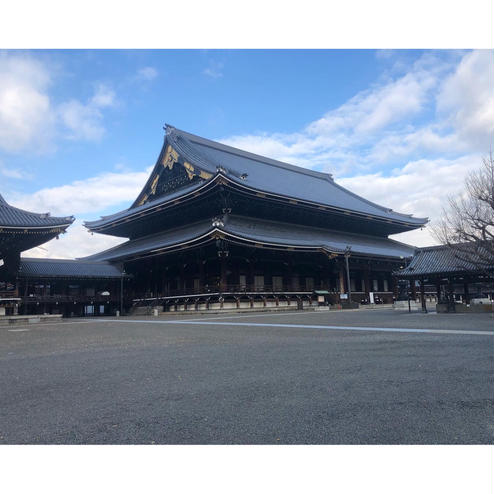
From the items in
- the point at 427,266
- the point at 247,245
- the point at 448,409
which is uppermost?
the point at 247,245

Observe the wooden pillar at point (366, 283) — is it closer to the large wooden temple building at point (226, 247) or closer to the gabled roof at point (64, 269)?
the large wooden temple building at point (226, 247)

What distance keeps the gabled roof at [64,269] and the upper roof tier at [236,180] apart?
4.94m

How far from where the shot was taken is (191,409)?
399cm

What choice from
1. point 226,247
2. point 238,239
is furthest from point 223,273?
point 238,239

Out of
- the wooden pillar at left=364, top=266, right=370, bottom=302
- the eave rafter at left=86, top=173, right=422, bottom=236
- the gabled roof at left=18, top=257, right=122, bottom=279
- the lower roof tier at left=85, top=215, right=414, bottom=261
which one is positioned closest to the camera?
the lower roof tier at left=85, top=215, right=414, bottom=261

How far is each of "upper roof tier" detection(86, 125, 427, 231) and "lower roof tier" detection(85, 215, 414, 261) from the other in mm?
2502

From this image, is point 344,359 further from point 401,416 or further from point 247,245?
point 247,245

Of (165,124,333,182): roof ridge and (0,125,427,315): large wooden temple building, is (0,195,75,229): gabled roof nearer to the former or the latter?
(0,125,427,315): large wooden temple building

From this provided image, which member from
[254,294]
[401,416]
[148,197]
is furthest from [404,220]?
[401,416]

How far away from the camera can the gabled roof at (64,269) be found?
29016 mm

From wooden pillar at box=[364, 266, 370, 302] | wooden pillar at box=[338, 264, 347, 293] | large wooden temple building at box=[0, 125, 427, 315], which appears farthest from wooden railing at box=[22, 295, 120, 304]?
wooden pillar at box=[364, 266, 370, 302]

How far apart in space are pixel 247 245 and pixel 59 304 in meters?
16.1

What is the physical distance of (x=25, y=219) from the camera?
22.8m

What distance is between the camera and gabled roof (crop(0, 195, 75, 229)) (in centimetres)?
2188
